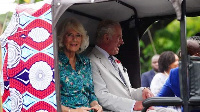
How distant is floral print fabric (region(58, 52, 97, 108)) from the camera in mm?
4543

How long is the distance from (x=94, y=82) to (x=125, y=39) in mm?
1268

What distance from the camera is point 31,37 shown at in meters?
4.38

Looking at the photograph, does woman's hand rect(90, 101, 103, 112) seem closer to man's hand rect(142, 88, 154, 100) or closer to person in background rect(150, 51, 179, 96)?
man's hand rect(142, 88, 154, 100)

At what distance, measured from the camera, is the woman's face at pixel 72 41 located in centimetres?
475

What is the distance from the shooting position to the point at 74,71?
185 inches

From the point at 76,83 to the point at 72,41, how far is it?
485 mm

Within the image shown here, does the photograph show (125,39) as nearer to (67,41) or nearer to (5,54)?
(67,41)

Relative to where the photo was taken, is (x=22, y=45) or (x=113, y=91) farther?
A: (x=113, y=91)

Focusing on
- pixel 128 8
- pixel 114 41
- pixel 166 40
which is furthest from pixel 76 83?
pixel 166 40

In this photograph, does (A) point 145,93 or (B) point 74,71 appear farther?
(A) point 145,93

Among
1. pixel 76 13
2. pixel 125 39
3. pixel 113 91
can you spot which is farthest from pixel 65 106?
pixel 125 39

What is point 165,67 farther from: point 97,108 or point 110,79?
point 97,108

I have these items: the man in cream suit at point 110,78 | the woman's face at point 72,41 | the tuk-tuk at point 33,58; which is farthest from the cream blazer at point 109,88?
the tuk-tuk at point 33,58

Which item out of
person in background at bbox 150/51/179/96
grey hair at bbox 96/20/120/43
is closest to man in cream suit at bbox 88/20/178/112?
grey hair at bbox 96/20/120/43
